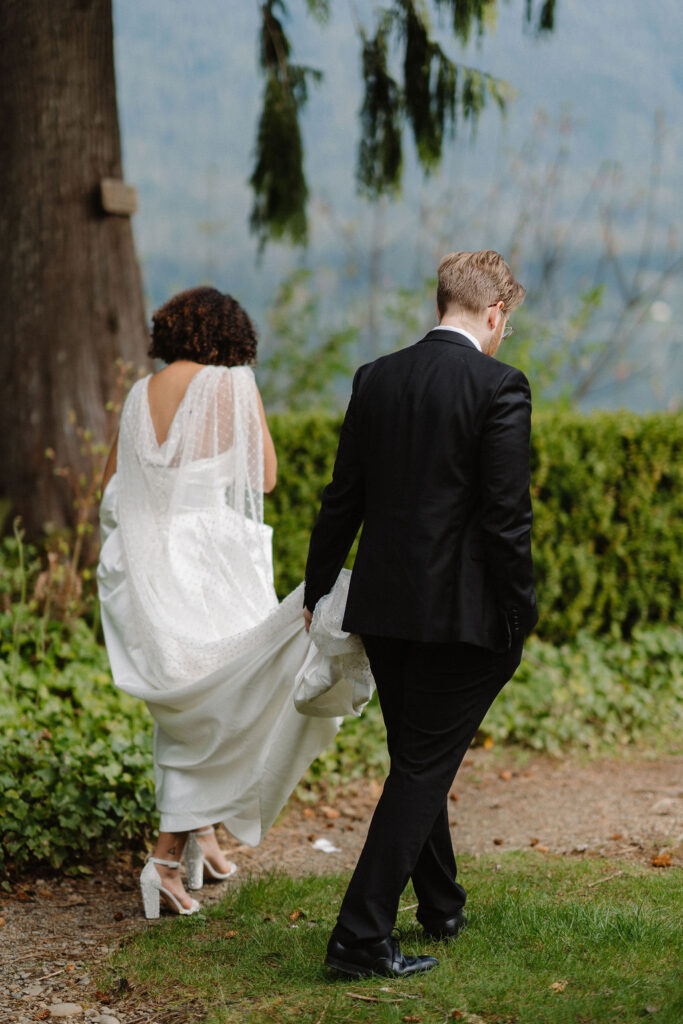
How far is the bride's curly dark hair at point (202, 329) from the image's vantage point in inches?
148

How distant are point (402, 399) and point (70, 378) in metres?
3.86

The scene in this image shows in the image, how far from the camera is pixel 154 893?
140 inches

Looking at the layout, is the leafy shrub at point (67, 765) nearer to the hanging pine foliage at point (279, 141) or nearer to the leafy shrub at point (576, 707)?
the leafy shrub at point (576, 707)

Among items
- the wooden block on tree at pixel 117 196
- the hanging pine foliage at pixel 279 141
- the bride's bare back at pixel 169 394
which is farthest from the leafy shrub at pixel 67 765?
the hanging pine foliage at pixel 279 141

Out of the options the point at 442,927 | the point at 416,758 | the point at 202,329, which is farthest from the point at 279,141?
the point at 442,927

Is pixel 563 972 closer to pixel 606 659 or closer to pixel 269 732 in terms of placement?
pixel 269 732

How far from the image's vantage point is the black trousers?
277 centimetres

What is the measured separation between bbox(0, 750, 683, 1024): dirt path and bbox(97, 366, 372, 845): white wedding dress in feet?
1.66

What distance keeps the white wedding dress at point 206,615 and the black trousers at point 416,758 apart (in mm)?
558

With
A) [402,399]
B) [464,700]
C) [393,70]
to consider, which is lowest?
[464,700]

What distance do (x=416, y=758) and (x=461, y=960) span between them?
0.64 meters

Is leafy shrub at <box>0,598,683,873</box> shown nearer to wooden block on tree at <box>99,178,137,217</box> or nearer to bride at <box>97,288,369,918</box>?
bride at <box>97,288,369,918</box>

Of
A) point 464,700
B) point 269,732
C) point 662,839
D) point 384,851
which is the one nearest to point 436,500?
point 464,700

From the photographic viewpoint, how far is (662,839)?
4336 mm
